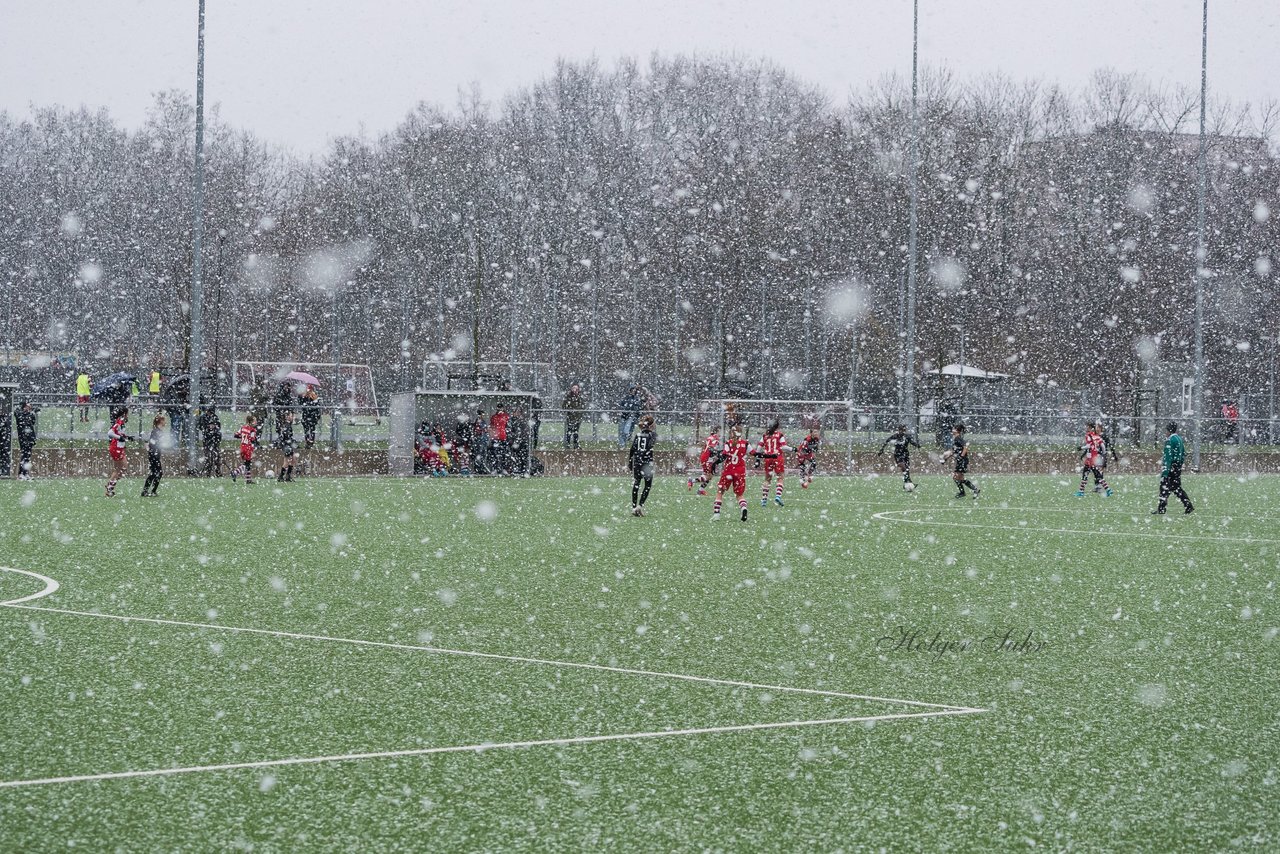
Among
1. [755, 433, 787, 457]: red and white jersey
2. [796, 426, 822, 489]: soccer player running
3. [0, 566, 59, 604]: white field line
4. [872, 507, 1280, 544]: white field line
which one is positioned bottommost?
[0, 566, 59, 604]: white field line

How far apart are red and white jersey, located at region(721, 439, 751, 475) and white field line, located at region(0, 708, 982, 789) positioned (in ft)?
42.7

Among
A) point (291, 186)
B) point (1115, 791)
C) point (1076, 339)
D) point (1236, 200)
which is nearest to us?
point (1115, 791)

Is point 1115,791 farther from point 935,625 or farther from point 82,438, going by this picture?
point 82,438

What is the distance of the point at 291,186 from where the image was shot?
213 feet

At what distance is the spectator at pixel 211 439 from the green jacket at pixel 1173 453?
727 inches

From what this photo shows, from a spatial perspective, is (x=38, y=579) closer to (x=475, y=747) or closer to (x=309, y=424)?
(x=475, y=747)

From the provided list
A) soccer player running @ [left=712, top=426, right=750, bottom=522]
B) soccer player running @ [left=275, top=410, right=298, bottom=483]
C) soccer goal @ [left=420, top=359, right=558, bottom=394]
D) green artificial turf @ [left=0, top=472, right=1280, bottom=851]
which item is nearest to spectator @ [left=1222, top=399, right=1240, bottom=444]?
soccer goal @ [left=420, top=359, right=558, bottom=394]

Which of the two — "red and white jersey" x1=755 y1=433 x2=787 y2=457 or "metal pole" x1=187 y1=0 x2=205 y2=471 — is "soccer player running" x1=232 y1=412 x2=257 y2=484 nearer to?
"metal pole" x1=187 y1=0 x2=205 y2=471

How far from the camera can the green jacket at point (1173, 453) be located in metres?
22.6

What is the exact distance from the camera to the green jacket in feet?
74.3

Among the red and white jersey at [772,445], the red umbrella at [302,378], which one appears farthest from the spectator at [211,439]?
the red umbrella at [302,378]

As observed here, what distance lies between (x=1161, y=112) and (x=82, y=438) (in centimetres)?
4302

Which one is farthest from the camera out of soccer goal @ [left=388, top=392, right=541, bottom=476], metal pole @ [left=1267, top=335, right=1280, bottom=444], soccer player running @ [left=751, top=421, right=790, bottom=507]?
metal pole @ [left=1267, top=335, right=1280, bottom=444]

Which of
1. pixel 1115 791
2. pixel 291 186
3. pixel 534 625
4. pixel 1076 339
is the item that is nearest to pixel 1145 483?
pixel 1076 339
